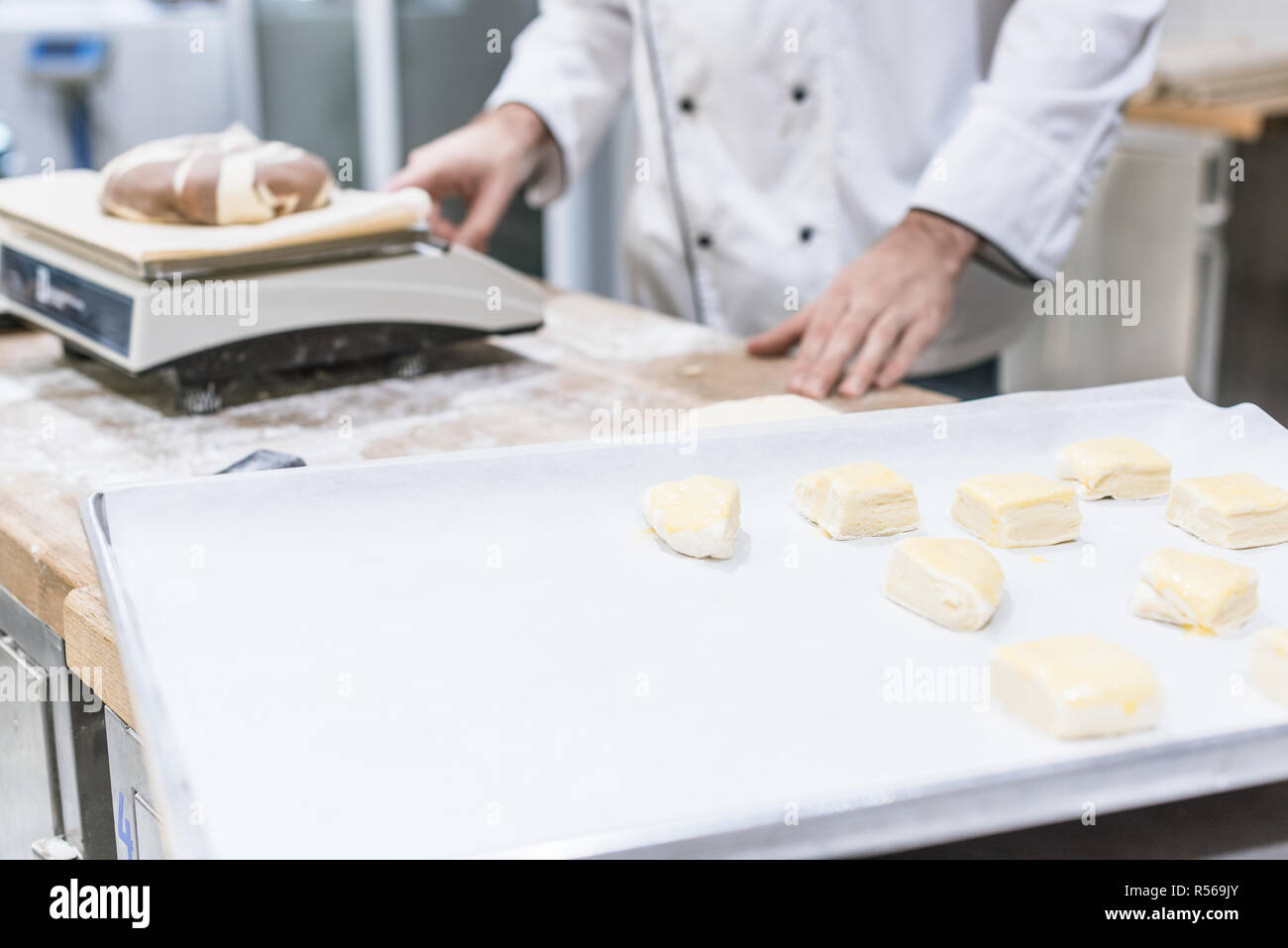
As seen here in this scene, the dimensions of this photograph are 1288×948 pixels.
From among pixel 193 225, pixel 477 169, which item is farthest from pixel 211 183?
pixel 477 169

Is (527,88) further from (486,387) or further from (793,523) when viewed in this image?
(793,523)

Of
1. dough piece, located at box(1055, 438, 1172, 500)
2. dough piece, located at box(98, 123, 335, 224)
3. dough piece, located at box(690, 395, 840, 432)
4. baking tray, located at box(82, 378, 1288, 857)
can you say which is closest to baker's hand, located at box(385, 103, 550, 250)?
dough piece, located at box(98, 123, 335, 224)

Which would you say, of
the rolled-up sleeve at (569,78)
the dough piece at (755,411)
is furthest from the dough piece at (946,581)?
the rolled-up sleeve at (569,78)

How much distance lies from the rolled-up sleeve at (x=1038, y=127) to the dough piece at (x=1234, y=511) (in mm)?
620

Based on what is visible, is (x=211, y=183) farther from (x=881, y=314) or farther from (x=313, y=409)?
(x=881, y=314)

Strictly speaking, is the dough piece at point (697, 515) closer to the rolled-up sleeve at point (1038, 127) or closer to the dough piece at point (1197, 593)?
the dough piece at point (1197, 593)

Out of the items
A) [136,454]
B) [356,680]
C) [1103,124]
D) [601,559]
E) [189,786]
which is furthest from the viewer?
[1103,124]

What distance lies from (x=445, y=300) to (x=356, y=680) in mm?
749

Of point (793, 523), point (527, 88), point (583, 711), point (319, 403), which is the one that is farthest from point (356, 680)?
point (527, 88)

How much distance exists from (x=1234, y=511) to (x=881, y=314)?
1.84 ft

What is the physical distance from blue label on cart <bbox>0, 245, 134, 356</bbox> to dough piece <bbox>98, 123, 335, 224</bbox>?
0.09 m

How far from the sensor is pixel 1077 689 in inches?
23.5

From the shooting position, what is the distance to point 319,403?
4.21ft
